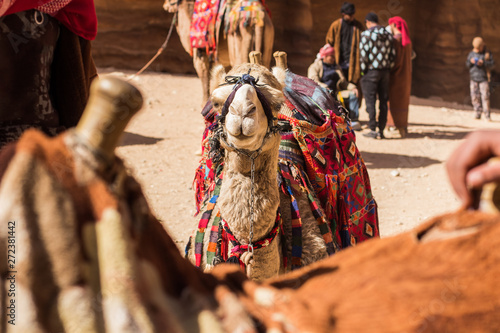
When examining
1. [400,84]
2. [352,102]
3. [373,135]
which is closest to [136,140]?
[352,102]

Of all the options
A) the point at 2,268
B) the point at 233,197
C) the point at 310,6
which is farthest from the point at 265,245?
the point at 310,6

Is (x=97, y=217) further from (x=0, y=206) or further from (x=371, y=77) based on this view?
(x=371, y=77)

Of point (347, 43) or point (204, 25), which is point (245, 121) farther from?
point (347, 43)

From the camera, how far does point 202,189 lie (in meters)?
3.94

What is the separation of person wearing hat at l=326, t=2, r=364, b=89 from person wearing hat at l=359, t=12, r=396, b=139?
0.59 feet

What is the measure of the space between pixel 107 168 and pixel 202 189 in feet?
9.41

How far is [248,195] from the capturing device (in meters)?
3.03

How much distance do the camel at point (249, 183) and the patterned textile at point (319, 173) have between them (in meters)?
0.15

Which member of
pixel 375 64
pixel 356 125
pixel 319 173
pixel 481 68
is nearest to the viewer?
pixel 319 173

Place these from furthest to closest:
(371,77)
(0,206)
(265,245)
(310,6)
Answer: (310,6) → (371,77) → (265,245) → (0,206)

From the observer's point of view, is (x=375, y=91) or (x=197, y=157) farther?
(x=375, y=91)

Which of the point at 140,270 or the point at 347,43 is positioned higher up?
the point at 140,270

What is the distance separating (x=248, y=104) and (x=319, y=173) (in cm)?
106

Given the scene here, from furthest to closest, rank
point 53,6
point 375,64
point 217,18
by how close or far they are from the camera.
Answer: point 375,64 → point 217,18 → point 53,6
